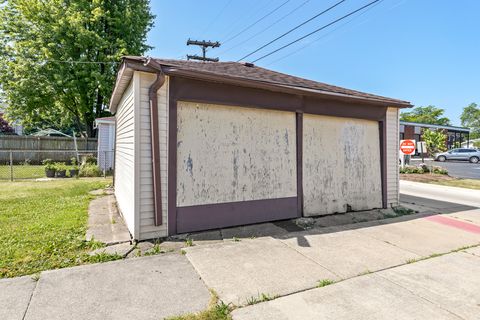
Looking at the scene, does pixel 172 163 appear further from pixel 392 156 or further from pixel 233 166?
pixel 392 156

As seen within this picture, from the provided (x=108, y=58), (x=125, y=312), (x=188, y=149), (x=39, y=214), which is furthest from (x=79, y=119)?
(x=125, y=312)

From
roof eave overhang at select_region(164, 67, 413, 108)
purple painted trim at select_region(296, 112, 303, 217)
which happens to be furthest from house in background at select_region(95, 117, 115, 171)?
purple painted trim at select_region(296, 112, 303, 217)

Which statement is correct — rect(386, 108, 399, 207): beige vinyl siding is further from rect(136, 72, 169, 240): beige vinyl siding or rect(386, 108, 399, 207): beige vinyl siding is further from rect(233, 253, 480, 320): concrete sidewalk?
rect(136, 72, 169, 240): beige vinyl siding

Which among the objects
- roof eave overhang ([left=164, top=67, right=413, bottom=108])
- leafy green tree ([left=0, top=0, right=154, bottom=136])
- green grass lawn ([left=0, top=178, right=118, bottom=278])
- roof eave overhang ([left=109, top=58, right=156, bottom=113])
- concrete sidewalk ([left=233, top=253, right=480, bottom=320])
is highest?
leafy green tree ([left=0, top=0, right=154, bottom=136])

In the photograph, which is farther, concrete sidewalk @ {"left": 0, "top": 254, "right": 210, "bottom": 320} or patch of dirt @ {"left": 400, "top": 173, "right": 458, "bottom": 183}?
patch of dirt @ {"left": 400, "top": 173, "right": 458, "bottom": 183}

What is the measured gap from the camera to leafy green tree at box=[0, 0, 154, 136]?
16.7 meters

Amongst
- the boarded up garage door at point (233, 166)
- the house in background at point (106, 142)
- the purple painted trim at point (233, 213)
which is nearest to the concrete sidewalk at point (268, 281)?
the purple painted trim at point (233, 213)

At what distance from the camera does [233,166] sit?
478 cm

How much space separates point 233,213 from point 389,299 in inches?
105

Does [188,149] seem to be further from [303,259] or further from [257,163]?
[303,259]

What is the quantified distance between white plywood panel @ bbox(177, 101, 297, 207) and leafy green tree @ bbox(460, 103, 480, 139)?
9094 centimetres

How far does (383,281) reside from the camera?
3.04 metres

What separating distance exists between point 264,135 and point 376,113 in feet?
10.1

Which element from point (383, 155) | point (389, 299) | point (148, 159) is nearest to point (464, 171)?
point (383, 155)
